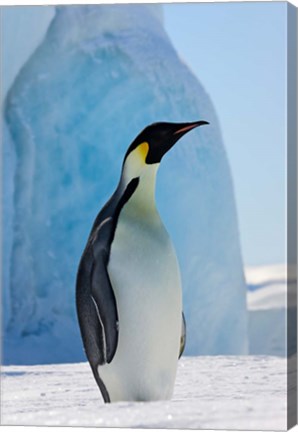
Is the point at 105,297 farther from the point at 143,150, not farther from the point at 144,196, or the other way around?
the point at 143,150

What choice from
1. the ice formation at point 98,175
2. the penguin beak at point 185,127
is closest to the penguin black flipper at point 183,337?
the ice formation at point 98,175

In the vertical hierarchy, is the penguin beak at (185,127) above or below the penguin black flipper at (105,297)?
above

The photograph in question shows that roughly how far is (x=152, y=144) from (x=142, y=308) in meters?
0.73

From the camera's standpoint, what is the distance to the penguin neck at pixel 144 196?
6051 mm

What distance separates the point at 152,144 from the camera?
618 cm

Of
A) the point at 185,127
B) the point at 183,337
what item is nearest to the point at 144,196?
the point at 185,127

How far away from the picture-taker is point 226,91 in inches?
248

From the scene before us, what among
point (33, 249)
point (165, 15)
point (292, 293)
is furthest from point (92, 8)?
point (292, 293)

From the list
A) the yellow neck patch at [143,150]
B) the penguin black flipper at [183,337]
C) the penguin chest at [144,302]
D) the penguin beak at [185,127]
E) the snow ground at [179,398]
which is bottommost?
the snow ground at [179,398]

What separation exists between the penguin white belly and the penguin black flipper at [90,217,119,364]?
0.08ft

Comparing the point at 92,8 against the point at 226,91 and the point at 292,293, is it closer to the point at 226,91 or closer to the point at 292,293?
the point at 226,91

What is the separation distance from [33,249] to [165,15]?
4.06ft

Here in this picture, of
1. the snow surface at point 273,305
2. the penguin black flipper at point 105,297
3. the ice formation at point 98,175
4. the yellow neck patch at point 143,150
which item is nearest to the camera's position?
the penguin black flipper at point 105,297

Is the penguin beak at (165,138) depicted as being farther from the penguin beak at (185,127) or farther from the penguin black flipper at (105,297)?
the penguin black flipper at (105,297)
